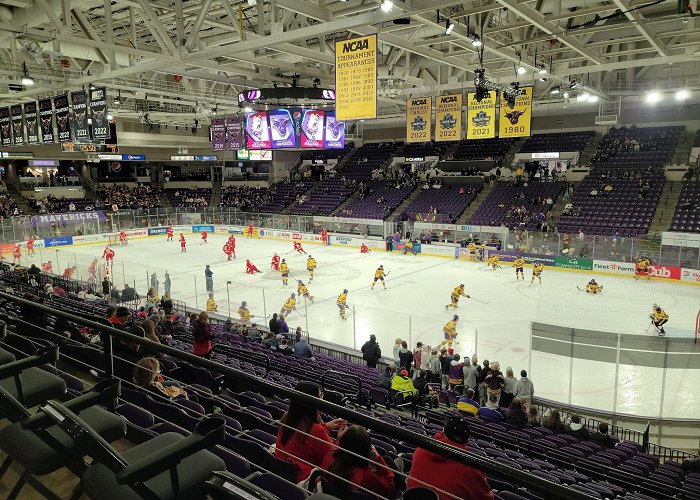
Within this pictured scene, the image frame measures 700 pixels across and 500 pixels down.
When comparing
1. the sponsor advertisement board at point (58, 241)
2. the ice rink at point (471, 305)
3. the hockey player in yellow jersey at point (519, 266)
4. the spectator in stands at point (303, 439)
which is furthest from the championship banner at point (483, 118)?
the sponsor advertisement board at point (58, 241)

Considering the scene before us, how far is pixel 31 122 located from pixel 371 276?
657 inches

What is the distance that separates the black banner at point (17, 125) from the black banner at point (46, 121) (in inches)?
67.6

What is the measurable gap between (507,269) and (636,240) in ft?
22.0

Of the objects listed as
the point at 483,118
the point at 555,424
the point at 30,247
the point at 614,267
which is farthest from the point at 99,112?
the point at 614,267

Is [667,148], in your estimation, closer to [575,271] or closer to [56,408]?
[575,271]

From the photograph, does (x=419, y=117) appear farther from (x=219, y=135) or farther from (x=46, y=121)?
(x=46, y=121)

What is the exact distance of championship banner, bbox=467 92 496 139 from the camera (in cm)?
1970

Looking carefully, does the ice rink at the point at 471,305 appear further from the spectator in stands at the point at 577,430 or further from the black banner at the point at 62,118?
the black banner at the point at 62,118

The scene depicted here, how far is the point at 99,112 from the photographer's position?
664 inches

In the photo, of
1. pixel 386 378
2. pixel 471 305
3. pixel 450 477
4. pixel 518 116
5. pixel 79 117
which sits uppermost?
pixel 518 116

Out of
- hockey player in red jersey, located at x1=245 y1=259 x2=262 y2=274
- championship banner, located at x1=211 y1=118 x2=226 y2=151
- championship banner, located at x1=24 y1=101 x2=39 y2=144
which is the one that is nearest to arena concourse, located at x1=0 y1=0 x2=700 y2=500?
championship banner, located at x1=24 y1=101 x2=39 y2=144

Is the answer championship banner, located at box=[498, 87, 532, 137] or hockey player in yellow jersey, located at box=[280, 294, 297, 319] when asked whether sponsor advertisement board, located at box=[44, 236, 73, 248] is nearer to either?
hockey player in yellow jersey, located at box=[280, 294, 297, 319]

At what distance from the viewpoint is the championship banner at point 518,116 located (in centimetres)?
2017

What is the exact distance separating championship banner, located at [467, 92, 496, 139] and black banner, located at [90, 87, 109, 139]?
13.4 m
